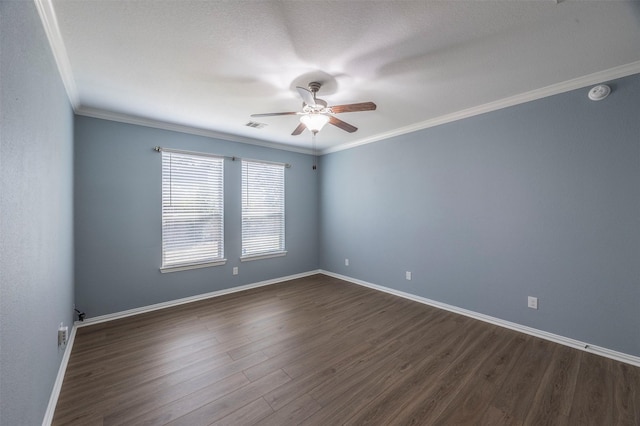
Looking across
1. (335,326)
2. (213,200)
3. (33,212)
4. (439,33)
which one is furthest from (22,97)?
(335,326)

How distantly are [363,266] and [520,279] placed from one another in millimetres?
2293

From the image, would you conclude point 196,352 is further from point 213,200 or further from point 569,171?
point 569,171

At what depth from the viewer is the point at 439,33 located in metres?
1.79

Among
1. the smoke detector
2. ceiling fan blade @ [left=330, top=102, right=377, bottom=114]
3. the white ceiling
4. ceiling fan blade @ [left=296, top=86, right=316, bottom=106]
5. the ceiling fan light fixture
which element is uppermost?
the white ceiling

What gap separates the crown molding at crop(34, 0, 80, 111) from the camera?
1.51 m

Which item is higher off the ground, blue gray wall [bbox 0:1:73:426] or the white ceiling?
the white ceiling

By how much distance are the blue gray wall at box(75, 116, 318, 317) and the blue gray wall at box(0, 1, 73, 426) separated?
1186mm

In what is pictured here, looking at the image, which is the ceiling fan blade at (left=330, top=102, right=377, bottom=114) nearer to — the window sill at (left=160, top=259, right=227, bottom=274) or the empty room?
the empty room

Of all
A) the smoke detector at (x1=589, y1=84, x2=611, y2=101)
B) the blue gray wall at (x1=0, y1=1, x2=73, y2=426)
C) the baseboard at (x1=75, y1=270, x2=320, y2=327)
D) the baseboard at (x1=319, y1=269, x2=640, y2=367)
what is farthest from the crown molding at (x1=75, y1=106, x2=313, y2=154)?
the smoke detector at (x1=589, y1=84, x2=611, y2=101)

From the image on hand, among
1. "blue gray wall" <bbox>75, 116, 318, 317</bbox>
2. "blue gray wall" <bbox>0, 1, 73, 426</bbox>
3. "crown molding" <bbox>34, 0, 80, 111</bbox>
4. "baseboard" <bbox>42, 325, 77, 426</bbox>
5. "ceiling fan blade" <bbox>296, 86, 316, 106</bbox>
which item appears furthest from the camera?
"blue gray wall" <bbox>75, 116, 318, 317</bbox>

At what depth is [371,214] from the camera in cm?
447

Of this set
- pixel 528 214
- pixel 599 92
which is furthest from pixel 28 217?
pixel 599 92

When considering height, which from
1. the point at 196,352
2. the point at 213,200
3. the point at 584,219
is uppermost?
the point at 213,200

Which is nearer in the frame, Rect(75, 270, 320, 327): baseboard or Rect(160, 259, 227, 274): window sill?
Rect(75, 270, 320, 327): baseboard
